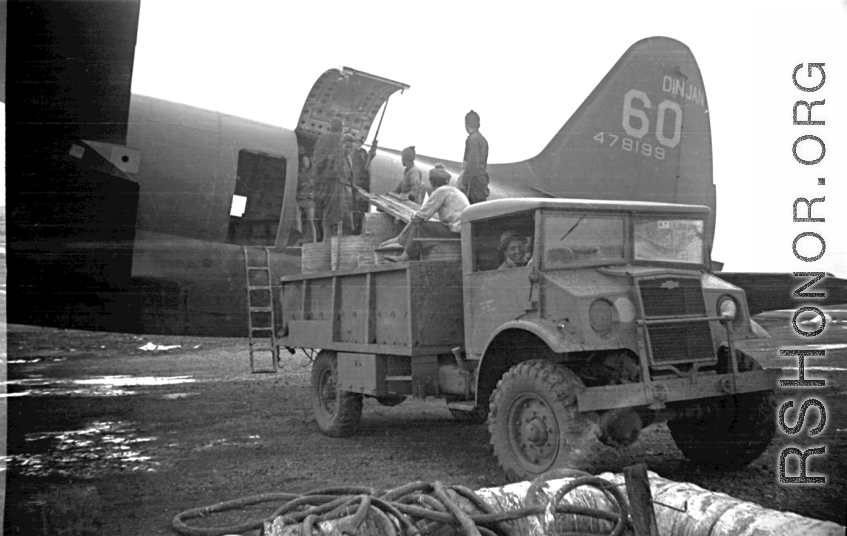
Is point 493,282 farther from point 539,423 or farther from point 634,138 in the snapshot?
point 634,138

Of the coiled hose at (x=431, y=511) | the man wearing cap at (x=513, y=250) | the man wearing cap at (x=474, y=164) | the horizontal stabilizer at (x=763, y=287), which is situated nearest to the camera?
the coiled hose at (x=431, y=511)

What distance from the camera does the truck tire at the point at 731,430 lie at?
154 inches

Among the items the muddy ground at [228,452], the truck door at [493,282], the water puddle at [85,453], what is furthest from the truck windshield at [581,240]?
the water puddle at [85,453]

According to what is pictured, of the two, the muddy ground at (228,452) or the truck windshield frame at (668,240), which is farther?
the truck windshield frame at (668,240)

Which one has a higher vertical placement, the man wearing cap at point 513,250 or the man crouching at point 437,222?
the man crouching at point 437,222

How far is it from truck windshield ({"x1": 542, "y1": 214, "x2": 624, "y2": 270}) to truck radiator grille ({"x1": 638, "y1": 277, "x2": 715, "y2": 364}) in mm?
383

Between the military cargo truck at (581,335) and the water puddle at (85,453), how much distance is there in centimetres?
192

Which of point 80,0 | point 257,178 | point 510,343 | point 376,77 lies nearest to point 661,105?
point 376,77

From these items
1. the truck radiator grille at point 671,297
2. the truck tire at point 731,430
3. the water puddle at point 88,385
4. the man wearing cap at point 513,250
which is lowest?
the water puddle at point 88,385

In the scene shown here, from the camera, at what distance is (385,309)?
16.9 ft

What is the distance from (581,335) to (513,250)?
82 centimetres

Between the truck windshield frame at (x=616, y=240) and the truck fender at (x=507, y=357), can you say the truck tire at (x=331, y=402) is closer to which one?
the truck fender at (x=507, y=357)

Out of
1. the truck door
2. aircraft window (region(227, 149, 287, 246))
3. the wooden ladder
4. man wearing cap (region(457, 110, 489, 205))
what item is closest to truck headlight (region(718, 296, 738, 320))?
the truck door

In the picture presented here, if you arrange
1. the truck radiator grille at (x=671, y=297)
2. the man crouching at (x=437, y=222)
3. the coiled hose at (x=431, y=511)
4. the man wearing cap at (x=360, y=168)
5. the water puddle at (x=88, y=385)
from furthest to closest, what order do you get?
1. the water puddle at (x=88, y=385)
2. the man wearing cap at (x=360, y=168)
3. the man crouching at (x=437, y=222)
4. the truck radiator grille at (x=671, y=297)
5. the coiled hose at (x=431, y=511)
